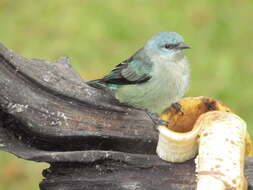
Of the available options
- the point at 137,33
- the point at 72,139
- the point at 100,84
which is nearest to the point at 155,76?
the point at 100,84

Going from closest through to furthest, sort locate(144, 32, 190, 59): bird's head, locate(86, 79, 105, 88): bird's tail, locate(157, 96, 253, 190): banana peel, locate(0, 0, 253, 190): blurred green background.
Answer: locate(157, 96, 253, 190): banana peel → locate(86, 79, 105, 88): bird's tail → locate(144, 32, 190, 59): bird's head → locate(0, 0, 253, 190): blurred green background

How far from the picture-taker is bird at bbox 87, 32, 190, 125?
175 inches

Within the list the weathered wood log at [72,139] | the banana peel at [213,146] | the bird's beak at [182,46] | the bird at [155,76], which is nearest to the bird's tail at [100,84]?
the bird at [155,76]

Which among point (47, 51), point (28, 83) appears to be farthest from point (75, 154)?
point (47, 51)

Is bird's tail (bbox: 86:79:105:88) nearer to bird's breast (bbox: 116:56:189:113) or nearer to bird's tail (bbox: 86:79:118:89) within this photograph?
bird's tail (bbox: 86:79:118:89)

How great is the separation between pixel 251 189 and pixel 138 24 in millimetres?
5384

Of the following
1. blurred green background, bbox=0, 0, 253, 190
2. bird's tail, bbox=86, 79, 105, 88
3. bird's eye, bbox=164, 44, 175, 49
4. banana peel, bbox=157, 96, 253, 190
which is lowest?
banana peel, bbox=157, 96, 253, 190

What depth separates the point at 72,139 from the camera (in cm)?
320

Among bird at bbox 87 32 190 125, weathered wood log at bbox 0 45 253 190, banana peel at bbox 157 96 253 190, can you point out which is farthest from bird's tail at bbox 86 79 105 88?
banana peel at bbox 157 96 253 190

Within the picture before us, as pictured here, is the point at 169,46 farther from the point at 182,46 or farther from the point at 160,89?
the point at 160,89

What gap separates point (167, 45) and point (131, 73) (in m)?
0.33

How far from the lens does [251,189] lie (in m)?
3.05

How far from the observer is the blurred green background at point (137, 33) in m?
7.39

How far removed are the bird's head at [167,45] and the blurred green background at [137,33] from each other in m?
2.42
